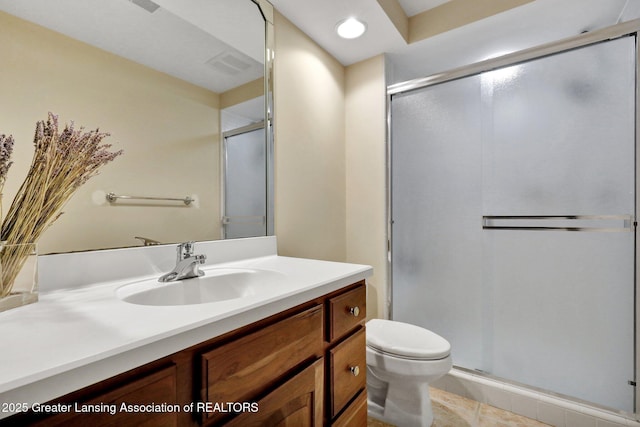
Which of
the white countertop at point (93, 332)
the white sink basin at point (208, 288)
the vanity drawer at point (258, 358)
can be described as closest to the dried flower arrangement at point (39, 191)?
the white countertop at point (93, 332)

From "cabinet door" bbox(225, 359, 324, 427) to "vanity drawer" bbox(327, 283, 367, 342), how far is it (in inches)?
4.5

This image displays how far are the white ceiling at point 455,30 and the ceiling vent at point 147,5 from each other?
0.68m

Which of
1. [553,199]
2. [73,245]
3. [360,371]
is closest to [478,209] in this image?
[553,199]

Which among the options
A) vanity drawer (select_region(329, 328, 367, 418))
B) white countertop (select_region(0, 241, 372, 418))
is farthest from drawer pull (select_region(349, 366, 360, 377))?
white countertop (select_region(0, 241, 372, 418))

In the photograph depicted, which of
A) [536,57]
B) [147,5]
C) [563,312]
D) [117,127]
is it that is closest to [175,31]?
[147,5]

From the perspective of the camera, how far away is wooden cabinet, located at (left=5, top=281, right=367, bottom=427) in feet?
1.52

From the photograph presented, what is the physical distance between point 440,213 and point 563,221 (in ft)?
1.98

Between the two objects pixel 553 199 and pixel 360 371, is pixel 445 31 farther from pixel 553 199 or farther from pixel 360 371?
pixel 360 371

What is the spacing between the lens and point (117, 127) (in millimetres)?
988

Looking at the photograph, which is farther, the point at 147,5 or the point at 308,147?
the point at 308,147

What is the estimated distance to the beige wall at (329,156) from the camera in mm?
1646

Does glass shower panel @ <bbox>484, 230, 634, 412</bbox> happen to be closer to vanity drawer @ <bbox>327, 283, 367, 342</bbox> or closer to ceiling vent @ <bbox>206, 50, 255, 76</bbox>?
vanity drawer @ <bbox>327, 283, 367, 342</bbox>

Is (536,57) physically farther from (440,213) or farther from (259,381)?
(259,381)

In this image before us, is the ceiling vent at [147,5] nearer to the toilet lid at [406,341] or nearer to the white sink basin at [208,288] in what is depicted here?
the white sink basin at [208,288]
